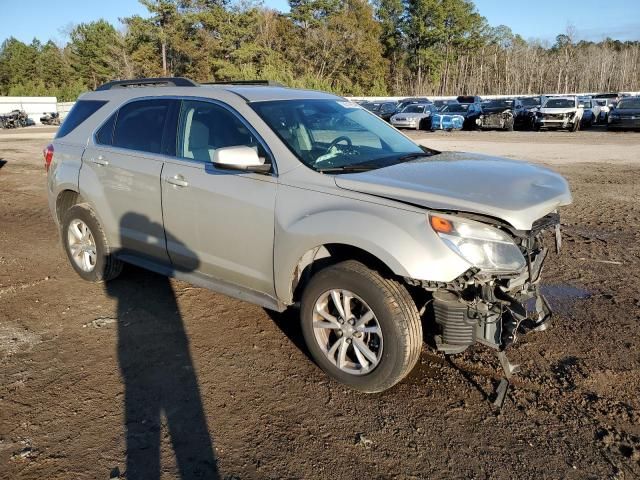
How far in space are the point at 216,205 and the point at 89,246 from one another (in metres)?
1.99

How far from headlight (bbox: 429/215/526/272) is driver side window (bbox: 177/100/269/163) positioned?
5.36 feet

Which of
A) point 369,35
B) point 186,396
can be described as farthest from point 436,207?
point 369,35

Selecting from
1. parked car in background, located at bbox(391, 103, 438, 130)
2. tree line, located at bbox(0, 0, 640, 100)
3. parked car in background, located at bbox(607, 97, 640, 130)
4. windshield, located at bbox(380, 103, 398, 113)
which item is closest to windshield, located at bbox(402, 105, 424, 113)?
parked car in background, located at bbox(391, 103, 438, 130)

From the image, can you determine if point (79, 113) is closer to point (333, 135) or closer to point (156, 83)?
point (156, 83)

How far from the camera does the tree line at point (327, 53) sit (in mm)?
58625

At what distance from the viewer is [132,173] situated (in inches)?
175

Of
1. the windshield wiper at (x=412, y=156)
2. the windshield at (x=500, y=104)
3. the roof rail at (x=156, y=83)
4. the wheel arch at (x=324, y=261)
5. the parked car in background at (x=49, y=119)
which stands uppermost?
the roof rail at (x=156, y=83)

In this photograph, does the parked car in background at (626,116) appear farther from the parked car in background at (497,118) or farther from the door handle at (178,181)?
the door handle at (178,181)

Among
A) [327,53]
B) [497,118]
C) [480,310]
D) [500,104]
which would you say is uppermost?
[327,53]

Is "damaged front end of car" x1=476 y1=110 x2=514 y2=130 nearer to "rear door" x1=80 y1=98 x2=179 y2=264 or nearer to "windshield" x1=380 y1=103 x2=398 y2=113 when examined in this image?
"windshield" x1=380 y1=103 x2=398 y2=113

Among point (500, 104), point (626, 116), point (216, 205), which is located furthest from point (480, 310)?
point (500, 104)

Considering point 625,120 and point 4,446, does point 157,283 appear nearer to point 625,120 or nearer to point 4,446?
point 4,446

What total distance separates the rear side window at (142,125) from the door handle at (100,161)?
163 millimetres

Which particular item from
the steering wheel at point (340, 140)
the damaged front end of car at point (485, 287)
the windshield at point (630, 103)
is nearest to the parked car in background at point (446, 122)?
the windshield at point (630, 103)
